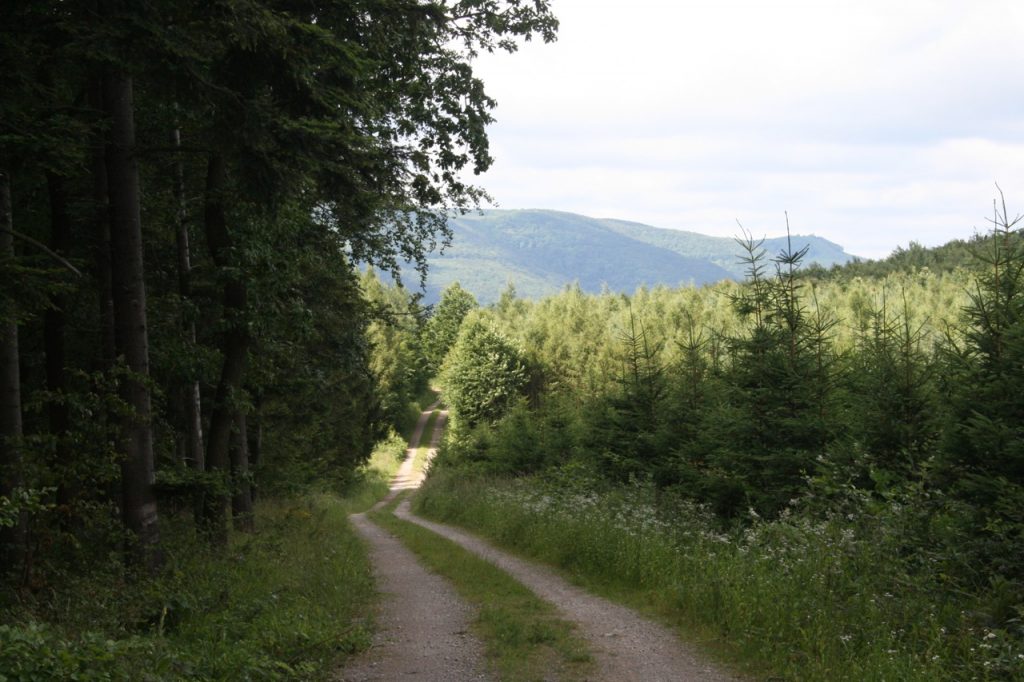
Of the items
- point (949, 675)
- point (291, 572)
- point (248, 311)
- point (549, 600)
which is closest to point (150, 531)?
point (291, 572)

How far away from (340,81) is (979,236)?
9.59m

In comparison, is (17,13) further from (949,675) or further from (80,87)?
(949,675)

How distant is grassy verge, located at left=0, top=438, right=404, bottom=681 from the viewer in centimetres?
541

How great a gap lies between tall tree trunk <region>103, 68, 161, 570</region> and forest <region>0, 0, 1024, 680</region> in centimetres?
3

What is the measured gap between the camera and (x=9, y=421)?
9.02 m

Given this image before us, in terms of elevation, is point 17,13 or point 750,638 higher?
point 17,13

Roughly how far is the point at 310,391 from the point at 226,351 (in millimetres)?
6677

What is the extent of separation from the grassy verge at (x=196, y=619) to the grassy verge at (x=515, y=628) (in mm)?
1522

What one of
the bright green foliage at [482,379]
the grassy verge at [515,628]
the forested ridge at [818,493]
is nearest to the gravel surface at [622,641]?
the grassy verge at [515,628]

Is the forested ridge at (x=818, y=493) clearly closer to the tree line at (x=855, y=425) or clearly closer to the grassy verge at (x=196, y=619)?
the tree line at (x=855, y=425)

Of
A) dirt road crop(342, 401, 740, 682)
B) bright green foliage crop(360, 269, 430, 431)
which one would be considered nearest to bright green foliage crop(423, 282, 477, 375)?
bright green foliage crop(360, 269, 430, 431)

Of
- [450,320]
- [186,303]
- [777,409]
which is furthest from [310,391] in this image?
[450,320]

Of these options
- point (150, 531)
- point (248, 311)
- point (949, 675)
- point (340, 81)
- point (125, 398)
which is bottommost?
point (949, 675)

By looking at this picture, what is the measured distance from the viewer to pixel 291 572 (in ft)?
38.2
